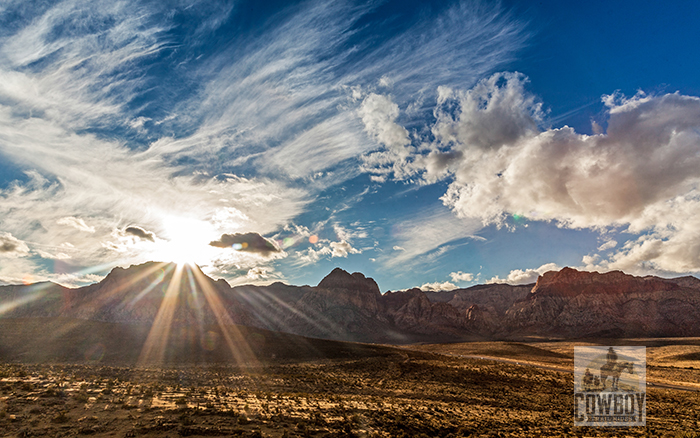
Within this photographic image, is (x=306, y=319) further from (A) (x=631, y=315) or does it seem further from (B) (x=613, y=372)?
(A) (x=631, y=315)

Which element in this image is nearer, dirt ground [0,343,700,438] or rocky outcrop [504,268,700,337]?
dirt ground [0,343,700,438]

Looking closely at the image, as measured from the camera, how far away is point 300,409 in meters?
Answer: 20.1

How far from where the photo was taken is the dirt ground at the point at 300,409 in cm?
1484

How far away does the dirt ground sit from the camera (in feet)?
48.7

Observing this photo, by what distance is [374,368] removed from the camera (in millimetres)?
46500

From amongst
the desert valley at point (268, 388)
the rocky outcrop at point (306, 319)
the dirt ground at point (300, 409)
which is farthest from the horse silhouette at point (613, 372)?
the rocky outcrop at point (306, 319)

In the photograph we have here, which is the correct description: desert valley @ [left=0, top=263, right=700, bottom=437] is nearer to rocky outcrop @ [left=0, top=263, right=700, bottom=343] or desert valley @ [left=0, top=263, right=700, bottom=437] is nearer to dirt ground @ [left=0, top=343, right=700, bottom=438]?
dirt ground @ [left=0, top=343, right=700, bottom=438]

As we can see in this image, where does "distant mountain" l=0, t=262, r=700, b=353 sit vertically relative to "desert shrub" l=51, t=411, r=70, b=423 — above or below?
below

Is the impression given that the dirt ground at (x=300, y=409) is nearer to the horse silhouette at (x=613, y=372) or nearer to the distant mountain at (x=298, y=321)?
the horse silhouette at (x=613, y=372)

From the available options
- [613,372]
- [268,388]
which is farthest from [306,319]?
[268,388]

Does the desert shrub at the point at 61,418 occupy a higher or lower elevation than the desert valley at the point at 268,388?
higher

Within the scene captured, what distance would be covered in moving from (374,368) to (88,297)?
157 metres

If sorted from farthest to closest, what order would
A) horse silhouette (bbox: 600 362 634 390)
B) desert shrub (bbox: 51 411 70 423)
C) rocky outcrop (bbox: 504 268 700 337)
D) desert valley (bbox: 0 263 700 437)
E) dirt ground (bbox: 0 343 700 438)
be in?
rocky outcrop (bbox: 504 268 700 337), horse silhouette (bbox: 600 362 634 390), desert valley (bbox: 0 263 700 437), dirt ground (bbox: 0 343 700 438), desert shrub (bbox: 51 411 70 423)

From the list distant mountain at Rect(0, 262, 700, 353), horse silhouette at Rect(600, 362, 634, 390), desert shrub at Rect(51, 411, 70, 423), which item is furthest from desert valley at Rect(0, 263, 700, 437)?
distant mountain at Rect(0, 262, 700, 353)
